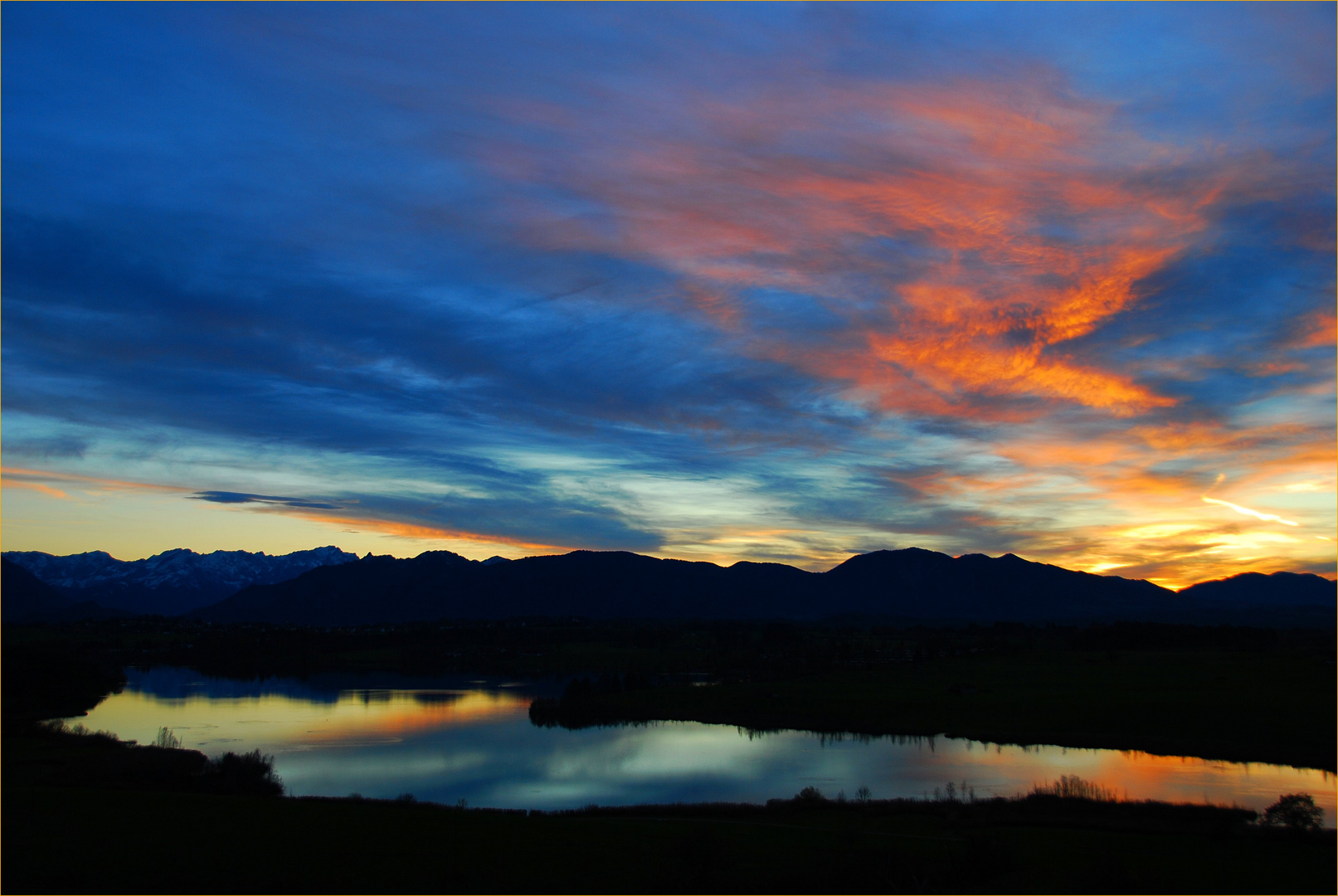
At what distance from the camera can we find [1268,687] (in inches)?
2420

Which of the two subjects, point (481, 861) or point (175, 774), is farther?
point (175, 774)

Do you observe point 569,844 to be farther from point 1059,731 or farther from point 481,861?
point 1059,731

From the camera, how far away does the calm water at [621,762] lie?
45.3 metres

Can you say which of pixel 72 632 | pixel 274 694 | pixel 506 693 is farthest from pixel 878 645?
pixel 72 632

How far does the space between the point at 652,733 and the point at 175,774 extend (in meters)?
37.8

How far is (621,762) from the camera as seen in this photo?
56.5m

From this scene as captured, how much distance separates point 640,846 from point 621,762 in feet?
90.6

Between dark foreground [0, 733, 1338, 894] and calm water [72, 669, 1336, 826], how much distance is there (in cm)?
751

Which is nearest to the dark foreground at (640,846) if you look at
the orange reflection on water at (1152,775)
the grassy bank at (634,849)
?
the grassy bank at (634,849)

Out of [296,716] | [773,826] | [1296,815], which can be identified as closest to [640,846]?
[773,826]

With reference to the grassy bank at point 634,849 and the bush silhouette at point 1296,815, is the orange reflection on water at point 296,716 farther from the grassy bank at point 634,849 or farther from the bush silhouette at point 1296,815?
the bush silhouette at point 1296,815

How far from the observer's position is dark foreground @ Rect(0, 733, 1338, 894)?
25.2 metres

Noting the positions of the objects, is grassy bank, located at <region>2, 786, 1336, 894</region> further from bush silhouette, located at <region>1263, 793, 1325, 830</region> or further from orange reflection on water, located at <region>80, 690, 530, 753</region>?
orange reflection on water, located at <region>80, 690, 530, 753</region>

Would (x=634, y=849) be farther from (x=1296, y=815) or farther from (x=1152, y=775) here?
(x=1152, y=775)
